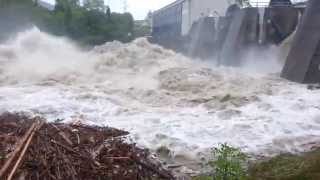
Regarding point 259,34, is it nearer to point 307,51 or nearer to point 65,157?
point 307,51

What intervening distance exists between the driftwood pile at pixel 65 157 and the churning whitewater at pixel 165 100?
2.24 metres

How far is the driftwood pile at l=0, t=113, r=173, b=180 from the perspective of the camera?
616 centimetres

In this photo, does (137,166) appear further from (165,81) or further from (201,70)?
(201,70)

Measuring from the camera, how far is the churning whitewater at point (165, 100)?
1053 centimetres

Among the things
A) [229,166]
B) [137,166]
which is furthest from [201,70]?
[229,166]

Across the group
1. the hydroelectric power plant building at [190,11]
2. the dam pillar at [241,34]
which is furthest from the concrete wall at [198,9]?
the dam pillar at [241,34]

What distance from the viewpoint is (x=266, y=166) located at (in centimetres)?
775

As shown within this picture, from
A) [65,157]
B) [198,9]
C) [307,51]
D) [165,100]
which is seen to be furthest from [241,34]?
[65,157]

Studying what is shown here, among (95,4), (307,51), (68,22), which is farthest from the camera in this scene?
(95,4)

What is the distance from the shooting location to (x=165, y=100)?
15.7m

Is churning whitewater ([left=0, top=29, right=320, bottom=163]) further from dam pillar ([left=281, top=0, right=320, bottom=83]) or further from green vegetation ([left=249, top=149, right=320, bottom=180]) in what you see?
green vegetation ([left=249, top=149, right=320, bottom=180])

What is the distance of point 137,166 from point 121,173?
341 mm

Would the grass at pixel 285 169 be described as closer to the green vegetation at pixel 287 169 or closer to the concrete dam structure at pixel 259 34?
the green vegetation at pixel 287 169

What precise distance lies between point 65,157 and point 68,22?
3970 centimetres
